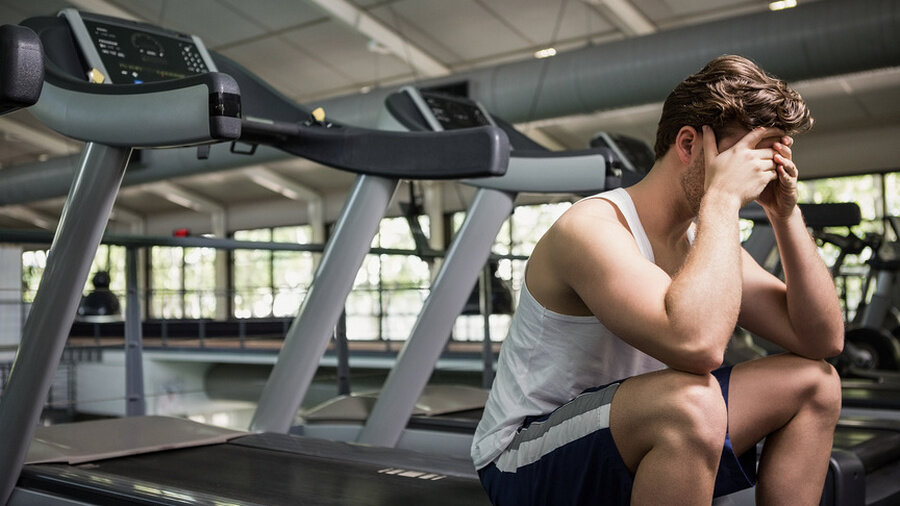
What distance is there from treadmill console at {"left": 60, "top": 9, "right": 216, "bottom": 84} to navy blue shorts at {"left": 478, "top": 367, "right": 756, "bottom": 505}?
4.71 ft

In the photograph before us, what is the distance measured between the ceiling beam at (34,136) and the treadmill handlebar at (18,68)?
11.3 meters

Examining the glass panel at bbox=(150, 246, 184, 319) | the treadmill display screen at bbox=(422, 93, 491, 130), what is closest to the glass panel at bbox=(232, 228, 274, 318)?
the glass panel at bbox=(150, 246, 184, 319)

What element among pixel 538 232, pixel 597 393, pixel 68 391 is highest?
pixel 538 232

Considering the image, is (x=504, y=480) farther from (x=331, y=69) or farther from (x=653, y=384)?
(x=331, y=69)

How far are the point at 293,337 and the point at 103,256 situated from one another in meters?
14.3

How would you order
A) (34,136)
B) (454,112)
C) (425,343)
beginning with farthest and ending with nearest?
1. (34,136)
2. (454,112)
3. (425,343)

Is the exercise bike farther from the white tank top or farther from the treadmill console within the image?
the white tank top

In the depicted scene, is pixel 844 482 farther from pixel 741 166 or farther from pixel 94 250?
pixel 94 250

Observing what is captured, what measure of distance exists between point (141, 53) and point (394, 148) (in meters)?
0.77

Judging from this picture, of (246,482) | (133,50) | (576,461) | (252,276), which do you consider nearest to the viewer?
(576,461)

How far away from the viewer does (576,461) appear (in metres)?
1.15

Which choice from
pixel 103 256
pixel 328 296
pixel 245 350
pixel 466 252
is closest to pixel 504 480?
pixel 328 296

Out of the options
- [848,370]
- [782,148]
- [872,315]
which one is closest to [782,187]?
[782,148]

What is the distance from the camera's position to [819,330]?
51.8 inches
